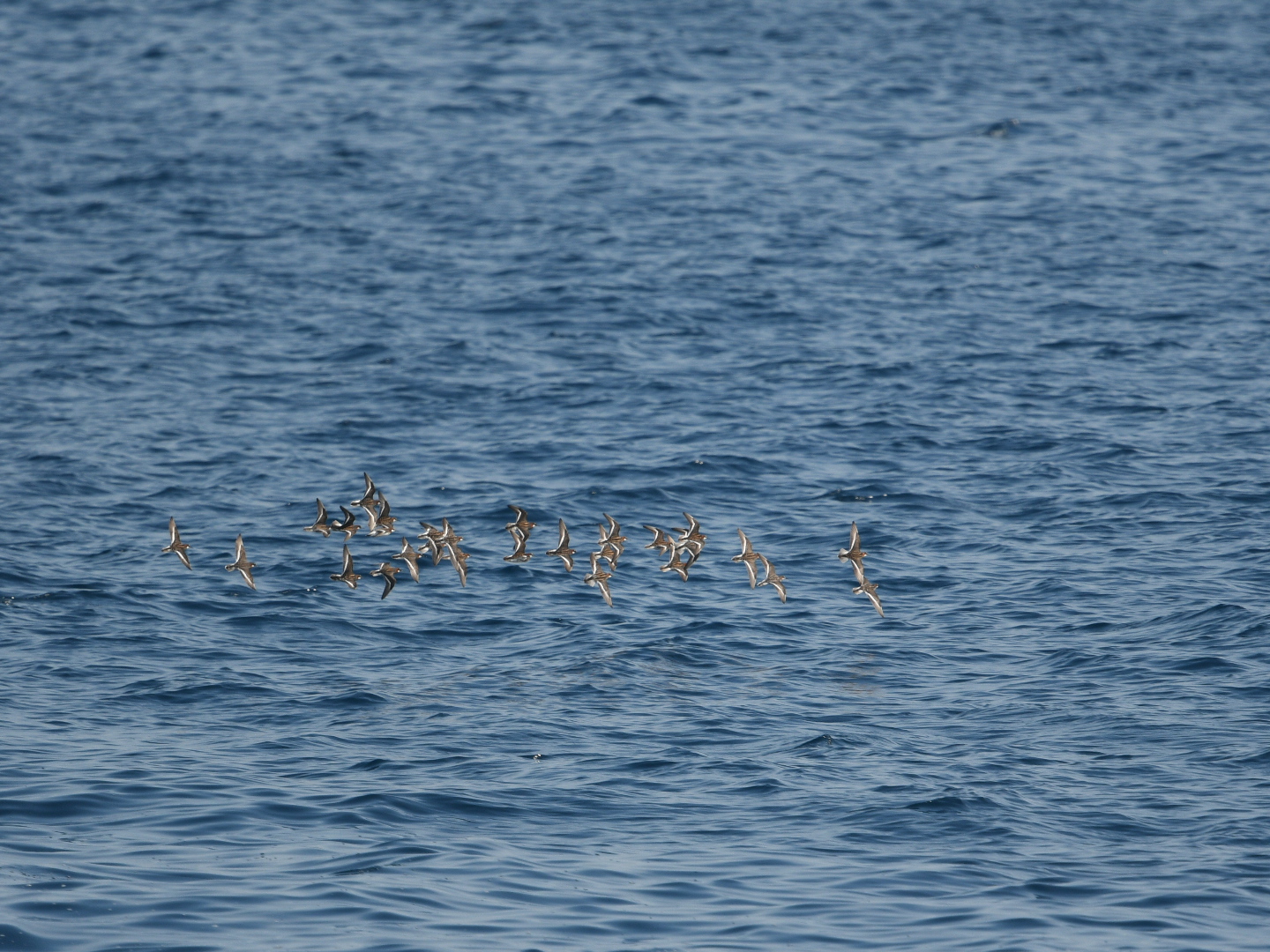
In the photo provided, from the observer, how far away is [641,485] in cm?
4372

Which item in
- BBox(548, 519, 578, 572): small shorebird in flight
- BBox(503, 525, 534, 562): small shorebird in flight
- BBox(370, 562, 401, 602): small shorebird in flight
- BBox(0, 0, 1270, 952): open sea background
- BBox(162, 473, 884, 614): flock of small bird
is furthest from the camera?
BBox(370, 562, 401, 602): small shorebird in flight

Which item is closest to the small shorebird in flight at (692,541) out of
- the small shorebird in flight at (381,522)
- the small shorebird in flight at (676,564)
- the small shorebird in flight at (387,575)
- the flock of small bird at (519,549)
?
the flock of small bird at (519,549)

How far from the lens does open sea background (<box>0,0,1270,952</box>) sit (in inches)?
1059

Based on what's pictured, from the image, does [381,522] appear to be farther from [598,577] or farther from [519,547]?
[598,577]

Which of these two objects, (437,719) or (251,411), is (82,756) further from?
(251,411)

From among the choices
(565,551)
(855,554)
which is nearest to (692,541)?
(565,551)

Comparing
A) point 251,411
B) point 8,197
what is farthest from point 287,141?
point 251,411

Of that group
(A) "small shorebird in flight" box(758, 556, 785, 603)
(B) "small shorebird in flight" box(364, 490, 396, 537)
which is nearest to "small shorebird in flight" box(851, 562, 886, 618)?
(A) "small shorebird in flight" box(758, 556, 785, 603)

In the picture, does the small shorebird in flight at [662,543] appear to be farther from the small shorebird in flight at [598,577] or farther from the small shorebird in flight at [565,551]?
the small shorebird in flight at [565,551]

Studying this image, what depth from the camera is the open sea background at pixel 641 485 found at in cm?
2691

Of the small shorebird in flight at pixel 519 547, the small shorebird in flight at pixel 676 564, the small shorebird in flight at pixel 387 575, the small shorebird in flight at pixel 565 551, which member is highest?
the small shorebird in flight at pixel 519 547

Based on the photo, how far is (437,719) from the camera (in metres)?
32.3

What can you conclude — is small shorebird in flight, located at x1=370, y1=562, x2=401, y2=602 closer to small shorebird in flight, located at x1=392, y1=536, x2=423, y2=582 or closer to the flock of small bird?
the flock of small bird

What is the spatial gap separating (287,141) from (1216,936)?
190ft
